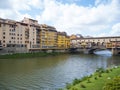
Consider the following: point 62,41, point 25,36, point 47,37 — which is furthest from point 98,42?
point 25,36

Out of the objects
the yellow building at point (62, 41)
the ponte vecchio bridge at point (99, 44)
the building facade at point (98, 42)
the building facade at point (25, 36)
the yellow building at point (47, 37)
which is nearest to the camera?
the building facade at point (25, 36)

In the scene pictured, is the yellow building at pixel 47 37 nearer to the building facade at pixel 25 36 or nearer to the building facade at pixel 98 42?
the building facade at pixel 25 36

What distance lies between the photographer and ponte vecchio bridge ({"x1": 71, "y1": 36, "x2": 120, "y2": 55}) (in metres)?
99.1

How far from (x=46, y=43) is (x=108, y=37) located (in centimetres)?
3167

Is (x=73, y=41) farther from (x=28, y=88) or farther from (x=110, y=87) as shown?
(x=110, y=87)

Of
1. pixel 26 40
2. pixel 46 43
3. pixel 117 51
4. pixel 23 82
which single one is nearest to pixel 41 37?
pixel 46 43

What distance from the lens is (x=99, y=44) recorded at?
10925 cm

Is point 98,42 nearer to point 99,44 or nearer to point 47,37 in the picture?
point 99,44

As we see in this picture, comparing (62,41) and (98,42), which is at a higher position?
(62,41)

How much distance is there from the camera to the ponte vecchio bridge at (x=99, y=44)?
99137 mm

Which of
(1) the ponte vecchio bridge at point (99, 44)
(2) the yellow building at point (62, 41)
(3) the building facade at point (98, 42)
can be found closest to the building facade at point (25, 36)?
(2) the yellow building at point (62, 41)

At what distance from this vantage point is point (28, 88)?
22.6 metres

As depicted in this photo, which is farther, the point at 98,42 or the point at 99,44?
the point at 98,42

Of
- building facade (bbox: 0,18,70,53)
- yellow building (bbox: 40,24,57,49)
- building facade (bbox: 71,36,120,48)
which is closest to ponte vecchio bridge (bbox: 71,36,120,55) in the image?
building facade (bbox: 71,36,120,48)
